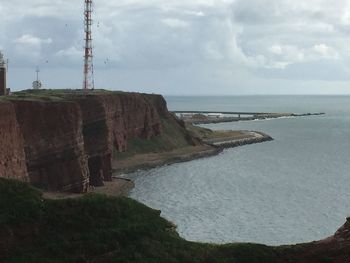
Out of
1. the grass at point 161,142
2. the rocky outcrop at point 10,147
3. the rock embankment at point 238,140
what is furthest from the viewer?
the rock embankment at point 238,140

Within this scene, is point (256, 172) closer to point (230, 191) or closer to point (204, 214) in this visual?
point (230, 191)

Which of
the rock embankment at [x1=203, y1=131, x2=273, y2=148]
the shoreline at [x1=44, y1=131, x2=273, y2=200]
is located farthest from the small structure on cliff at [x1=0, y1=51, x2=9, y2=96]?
the rock embankment at [x1=203, y1=131, x2=273, y2=148]

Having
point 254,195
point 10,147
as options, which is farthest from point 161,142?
point 10,147

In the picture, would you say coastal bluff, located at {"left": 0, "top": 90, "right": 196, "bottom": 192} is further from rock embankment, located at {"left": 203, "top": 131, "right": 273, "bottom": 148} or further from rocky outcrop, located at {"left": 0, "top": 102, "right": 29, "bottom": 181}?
rock embankment, located at {"left": 203, "top": 131, "right": 273, "bottom": 148}

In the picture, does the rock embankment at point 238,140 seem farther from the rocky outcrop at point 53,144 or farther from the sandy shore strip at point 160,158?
the rocky outcrop at point 53,144

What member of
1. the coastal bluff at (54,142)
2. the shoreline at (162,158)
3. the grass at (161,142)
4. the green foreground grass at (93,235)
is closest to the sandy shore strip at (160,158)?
the shoreline at (162,158)
